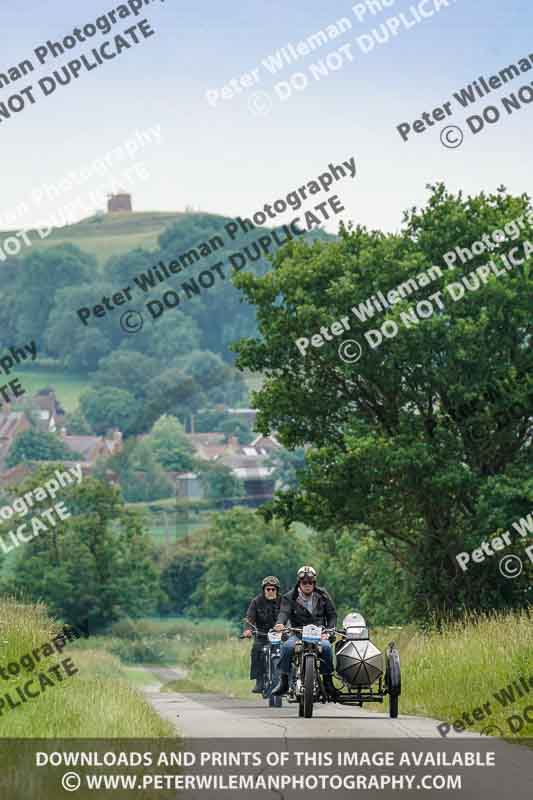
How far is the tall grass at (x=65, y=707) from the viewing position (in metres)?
13.5

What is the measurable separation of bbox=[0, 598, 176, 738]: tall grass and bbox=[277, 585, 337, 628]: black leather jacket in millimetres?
1911

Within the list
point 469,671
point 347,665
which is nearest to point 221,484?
point 469,671

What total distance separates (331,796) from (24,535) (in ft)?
348

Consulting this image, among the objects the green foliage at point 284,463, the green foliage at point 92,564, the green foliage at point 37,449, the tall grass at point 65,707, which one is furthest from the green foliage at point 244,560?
the tall grass at point 65,707

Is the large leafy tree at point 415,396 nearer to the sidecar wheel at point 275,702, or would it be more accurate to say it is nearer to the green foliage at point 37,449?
the sidecar wheel at point 275,702

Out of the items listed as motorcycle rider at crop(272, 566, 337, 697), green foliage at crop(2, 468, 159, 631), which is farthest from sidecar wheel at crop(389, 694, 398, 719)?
green foliage at crop(2, 468, 159, 631)

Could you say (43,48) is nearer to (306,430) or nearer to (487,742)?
(306,430)

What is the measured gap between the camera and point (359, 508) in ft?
134

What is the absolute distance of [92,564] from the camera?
4099 inches

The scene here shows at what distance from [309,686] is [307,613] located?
1020 mm

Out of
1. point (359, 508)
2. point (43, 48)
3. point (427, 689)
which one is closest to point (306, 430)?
point (359, 508)

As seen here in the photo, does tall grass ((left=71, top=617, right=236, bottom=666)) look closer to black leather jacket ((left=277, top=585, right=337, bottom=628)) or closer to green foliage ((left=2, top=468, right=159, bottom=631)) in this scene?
green foliage ((left=2, top=468, right=159, bottom=631))

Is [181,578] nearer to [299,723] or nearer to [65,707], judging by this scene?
[299,723]

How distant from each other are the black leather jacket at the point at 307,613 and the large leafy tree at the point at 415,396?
69.1ft
